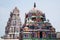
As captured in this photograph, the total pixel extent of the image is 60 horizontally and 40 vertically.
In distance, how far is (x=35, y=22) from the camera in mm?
50875

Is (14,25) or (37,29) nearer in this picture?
(37,29)

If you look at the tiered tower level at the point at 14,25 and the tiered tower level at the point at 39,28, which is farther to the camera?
the tiered tower level at the point at 14,25

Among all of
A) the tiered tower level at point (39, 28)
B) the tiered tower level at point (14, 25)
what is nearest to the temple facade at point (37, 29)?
the tiered tower level at point (39, 28)

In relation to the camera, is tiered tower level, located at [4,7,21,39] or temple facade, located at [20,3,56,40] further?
tiered tower level, located at [4,7,21,39]

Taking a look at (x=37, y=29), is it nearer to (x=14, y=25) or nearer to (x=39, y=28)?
(x=39, y=28)

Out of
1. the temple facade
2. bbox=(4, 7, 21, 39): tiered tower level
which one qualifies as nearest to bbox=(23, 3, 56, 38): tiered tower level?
the temple facade

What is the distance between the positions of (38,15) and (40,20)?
2.32m

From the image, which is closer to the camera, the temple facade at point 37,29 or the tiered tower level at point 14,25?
the temple facade at point 37,29

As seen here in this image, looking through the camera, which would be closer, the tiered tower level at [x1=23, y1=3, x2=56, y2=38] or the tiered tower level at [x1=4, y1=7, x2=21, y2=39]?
the tiered tower level at [x1=23, y1=3, x2=56, y2=38]

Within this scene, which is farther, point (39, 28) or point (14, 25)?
point (14, 25)

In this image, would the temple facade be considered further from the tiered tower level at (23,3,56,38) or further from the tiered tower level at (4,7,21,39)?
the tiered tower level at (4,7,21,39)

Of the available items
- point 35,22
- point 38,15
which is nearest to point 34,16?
point 38,15

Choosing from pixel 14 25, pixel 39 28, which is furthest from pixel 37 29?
pixel 14 25

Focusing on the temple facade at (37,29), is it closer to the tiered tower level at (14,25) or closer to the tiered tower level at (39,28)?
the tiered tower level at (39,28)
